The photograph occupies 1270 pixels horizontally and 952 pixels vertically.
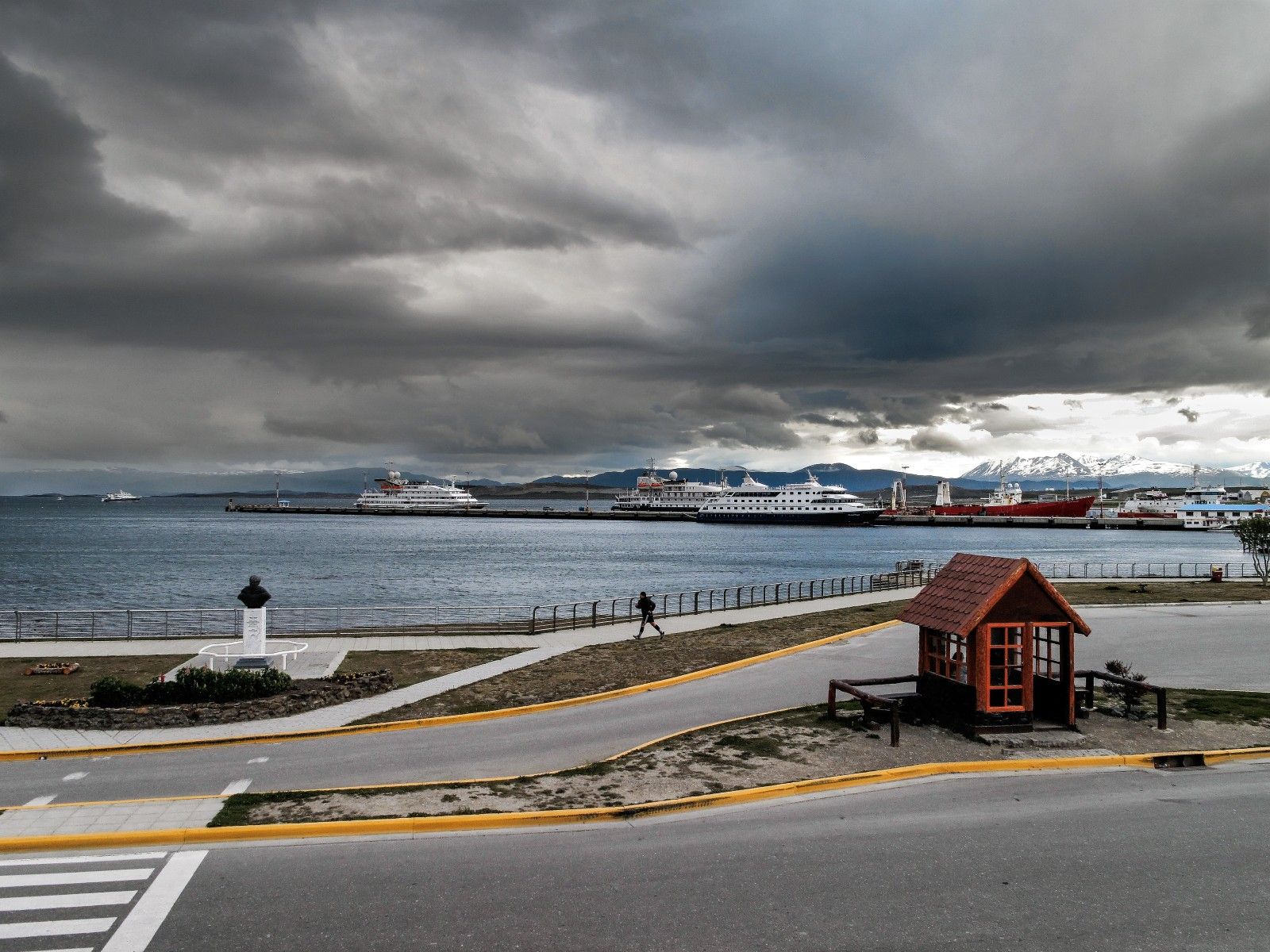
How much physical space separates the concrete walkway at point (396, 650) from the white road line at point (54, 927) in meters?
6.13

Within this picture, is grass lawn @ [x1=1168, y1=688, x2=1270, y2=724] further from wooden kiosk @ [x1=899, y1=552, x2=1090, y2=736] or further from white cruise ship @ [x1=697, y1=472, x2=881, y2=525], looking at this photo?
white cruise ship @ [x1=697, y1=472, x2=881, y2=525]

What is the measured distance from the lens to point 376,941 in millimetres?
6969

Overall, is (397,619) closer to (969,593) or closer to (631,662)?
(631,662)

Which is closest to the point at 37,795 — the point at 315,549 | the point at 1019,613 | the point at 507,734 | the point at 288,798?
the point at 288,798

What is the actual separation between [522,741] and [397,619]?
32.0 meters

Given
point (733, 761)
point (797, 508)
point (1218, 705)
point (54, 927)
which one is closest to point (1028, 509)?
point (797, 508)

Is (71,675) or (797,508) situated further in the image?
(797,508)

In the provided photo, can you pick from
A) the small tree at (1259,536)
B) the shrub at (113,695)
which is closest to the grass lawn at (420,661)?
the shrub at (113,695)

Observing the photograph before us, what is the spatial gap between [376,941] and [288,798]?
12.7 ft

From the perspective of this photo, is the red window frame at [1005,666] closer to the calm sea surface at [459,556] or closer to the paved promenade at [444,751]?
the paved promenade at [444,751]

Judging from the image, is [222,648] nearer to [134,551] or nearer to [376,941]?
[376,941]

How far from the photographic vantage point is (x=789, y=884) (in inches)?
316

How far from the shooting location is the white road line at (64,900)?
7.55 m

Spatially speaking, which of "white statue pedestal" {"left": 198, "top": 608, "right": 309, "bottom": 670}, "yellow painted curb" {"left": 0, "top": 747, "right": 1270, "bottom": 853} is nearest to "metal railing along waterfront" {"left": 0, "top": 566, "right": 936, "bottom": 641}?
"white statue pedestal" {"left": 198, "top": 608, "right": 309, "bottom": 670}
